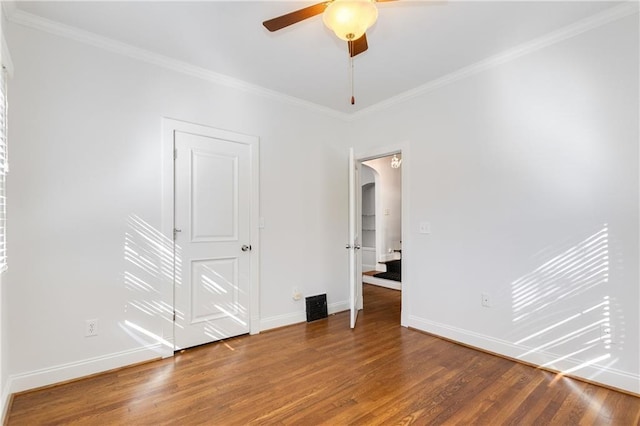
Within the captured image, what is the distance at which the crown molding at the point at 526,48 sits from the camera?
219 cm

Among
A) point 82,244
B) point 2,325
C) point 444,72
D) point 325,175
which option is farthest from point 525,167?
point 2,325

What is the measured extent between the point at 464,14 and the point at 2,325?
3.83m

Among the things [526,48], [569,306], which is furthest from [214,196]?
[569,306]

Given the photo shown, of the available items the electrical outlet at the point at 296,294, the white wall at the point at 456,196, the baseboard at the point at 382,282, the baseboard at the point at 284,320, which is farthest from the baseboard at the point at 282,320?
the baseboard at the point at 382,282

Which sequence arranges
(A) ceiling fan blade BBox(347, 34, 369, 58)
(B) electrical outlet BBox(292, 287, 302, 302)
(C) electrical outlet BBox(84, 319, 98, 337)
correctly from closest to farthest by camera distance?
1. (A) ceiling fan blade BBox(347, 34, 369, 58)
2. (C) electrical outlet BBox(84, 319, 98, 337)
3. (B) electrical outlet BBox(292, 287, 302, 302)

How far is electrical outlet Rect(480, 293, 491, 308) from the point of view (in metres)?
2.88

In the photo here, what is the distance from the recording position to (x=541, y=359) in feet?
8.33

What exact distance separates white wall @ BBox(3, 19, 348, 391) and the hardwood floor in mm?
296

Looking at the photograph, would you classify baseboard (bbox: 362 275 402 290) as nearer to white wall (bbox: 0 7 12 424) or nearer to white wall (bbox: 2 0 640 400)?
white wall (bbox: 2 0 640 400)

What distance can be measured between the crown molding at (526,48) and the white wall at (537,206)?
0.04 metres

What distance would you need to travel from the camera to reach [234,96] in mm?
3266

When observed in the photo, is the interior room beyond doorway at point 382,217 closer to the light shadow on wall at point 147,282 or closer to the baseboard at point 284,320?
the baseboard at point 284,320

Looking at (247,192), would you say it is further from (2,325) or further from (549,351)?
(549,351)

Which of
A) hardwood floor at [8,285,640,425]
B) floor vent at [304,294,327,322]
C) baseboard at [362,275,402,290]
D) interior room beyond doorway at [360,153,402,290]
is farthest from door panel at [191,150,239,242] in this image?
interior room beyond doorway at [360,153,402,290]
